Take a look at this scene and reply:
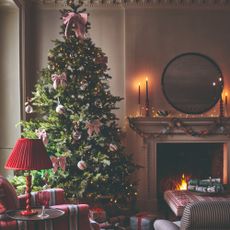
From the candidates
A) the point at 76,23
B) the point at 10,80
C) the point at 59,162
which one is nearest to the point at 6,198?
the point at 59,162

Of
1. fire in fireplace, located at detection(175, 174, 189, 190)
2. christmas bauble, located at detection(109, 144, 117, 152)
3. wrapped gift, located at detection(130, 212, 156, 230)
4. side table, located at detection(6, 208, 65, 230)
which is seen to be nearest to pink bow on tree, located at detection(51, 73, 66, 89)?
christmas bauble, located at detection(109, 144, 117, 152)

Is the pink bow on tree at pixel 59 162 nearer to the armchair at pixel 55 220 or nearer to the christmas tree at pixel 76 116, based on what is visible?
A: the christmas tree at pixel 76 116

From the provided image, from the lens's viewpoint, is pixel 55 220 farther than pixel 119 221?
No

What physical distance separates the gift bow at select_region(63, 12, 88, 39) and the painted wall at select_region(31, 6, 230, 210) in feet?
3.88

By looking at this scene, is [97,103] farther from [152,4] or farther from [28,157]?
[152,4]

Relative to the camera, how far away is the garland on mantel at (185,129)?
5.79 meters

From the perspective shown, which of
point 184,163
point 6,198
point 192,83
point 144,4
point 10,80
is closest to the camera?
point 6,198

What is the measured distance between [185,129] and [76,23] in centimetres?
234

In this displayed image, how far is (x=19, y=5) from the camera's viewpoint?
5352 mm

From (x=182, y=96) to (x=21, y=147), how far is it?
334 cm

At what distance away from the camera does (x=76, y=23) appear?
4676 mm

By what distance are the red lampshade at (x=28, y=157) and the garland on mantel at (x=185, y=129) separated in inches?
108

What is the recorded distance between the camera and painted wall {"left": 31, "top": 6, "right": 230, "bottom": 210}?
5.86 m

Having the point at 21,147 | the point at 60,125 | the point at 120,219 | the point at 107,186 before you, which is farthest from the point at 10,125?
Answer: the point at 21,147
